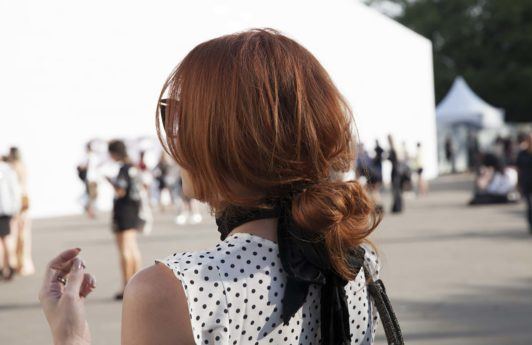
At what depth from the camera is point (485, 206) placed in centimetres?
2291

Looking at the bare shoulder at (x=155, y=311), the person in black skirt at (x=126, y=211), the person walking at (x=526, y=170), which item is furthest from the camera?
the person walking at (x=526, y=170)

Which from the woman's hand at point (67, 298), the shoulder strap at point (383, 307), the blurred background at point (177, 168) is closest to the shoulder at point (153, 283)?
the woman's hand at point (67, 298)

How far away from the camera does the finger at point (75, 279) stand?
5.62 ft

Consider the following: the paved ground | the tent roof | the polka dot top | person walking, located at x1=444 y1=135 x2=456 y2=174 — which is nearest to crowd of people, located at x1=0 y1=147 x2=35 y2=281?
the paved ground

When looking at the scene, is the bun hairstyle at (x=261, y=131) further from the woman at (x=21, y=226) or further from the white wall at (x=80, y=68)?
the white wall at (x=80, y=68)

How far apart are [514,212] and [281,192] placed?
64.0 feet

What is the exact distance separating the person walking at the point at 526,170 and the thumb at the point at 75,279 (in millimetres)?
14368

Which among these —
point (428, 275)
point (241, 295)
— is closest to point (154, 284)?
point (241, 295)

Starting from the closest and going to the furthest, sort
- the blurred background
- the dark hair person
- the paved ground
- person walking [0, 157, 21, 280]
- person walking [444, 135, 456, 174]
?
the dark hair person < the paved ground < the blurred background < person walking [0, 157, 21, 280] < person walking [444, 135, 456, 174]

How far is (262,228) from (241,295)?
0.47ft

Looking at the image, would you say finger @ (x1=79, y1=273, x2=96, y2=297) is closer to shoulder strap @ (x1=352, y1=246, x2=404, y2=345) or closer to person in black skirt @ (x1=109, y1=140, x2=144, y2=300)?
shoulder strap @ (x1=352, y1=246, x2=404, y2=345)

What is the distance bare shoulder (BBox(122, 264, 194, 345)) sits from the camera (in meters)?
1.51

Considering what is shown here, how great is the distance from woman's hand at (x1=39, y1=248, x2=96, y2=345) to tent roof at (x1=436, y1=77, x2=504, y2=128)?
39.5m

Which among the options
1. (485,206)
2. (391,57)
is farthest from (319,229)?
(391,57)
